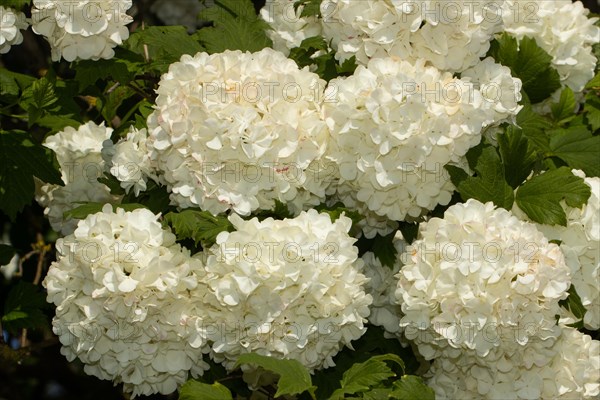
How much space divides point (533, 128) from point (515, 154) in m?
0.37

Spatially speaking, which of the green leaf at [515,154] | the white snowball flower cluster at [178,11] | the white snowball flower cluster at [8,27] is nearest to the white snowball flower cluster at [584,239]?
the green leaf at [515,154]

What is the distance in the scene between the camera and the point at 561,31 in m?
4.48

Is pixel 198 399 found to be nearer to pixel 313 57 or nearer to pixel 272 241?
pixel 272 241

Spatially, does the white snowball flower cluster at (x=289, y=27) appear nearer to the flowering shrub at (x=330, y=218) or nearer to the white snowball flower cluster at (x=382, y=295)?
the flowering shrub at (x=330, y=218)

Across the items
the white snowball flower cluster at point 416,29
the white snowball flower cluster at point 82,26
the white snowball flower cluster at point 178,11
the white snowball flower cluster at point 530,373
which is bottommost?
the white snowball flower cluster at point 178,11

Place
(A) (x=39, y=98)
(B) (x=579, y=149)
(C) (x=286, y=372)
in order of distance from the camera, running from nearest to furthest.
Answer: (C) (x=286, y=372) < (A) (x=39, y=98) < (B) (x=579, y=149)

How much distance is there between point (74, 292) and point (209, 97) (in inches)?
30.8

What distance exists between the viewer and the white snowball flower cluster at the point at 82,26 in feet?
13.1

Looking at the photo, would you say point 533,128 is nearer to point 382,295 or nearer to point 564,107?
point 564,107

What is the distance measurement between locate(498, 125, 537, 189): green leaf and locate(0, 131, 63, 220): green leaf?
162 cm

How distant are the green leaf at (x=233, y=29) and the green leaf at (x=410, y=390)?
55.0 inches

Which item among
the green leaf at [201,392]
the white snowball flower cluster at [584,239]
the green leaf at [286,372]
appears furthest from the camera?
the white snowball flower cluster at [584,239]

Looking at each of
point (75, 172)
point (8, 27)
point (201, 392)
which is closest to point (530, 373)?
point (201, 392)

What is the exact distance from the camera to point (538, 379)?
3.77m
